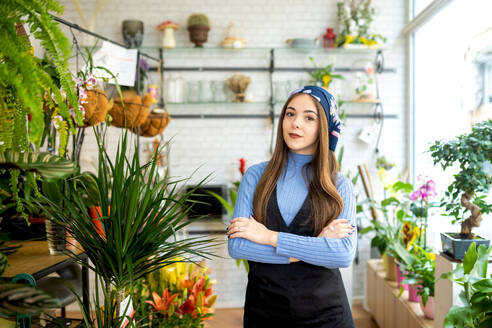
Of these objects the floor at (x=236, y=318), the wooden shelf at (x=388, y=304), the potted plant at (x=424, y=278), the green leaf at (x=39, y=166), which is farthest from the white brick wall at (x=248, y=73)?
the green leaf at (x=39, y=166)

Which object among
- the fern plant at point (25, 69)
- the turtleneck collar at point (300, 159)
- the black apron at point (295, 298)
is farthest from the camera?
the turtleneck collar at point (300, 159)

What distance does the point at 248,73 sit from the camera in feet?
12.8

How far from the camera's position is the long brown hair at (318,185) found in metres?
1.61

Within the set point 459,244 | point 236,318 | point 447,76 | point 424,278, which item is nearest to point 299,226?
point 459,244

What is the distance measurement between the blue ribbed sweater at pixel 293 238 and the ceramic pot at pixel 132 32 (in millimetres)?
2416

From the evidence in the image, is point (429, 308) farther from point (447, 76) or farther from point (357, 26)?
point (357, 26)

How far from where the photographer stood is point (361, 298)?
12.9ft

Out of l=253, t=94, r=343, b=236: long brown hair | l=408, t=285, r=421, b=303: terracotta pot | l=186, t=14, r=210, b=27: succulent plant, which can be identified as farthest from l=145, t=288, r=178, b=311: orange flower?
l=186, t=14, r=210, b=27: succulent plant

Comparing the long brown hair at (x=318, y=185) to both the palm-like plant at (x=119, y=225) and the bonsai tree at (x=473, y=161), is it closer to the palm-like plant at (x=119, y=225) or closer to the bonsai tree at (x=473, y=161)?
the palm-like plant at (x=119, y=225)

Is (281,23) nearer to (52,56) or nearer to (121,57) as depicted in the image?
(121,57)

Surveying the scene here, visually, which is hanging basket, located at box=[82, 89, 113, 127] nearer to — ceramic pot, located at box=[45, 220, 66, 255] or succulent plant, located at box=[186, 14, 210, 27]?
ceramic pot, located at box=[45, 220, 66, 255]

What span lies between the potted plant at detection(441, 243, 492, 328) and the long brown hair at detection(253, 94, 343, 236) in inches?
25.3

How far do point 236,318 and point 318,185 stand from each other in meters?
2.42

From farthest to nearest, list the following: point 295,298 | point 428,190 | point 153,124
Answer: point 428,190 → point 153,124 → point 295,298
